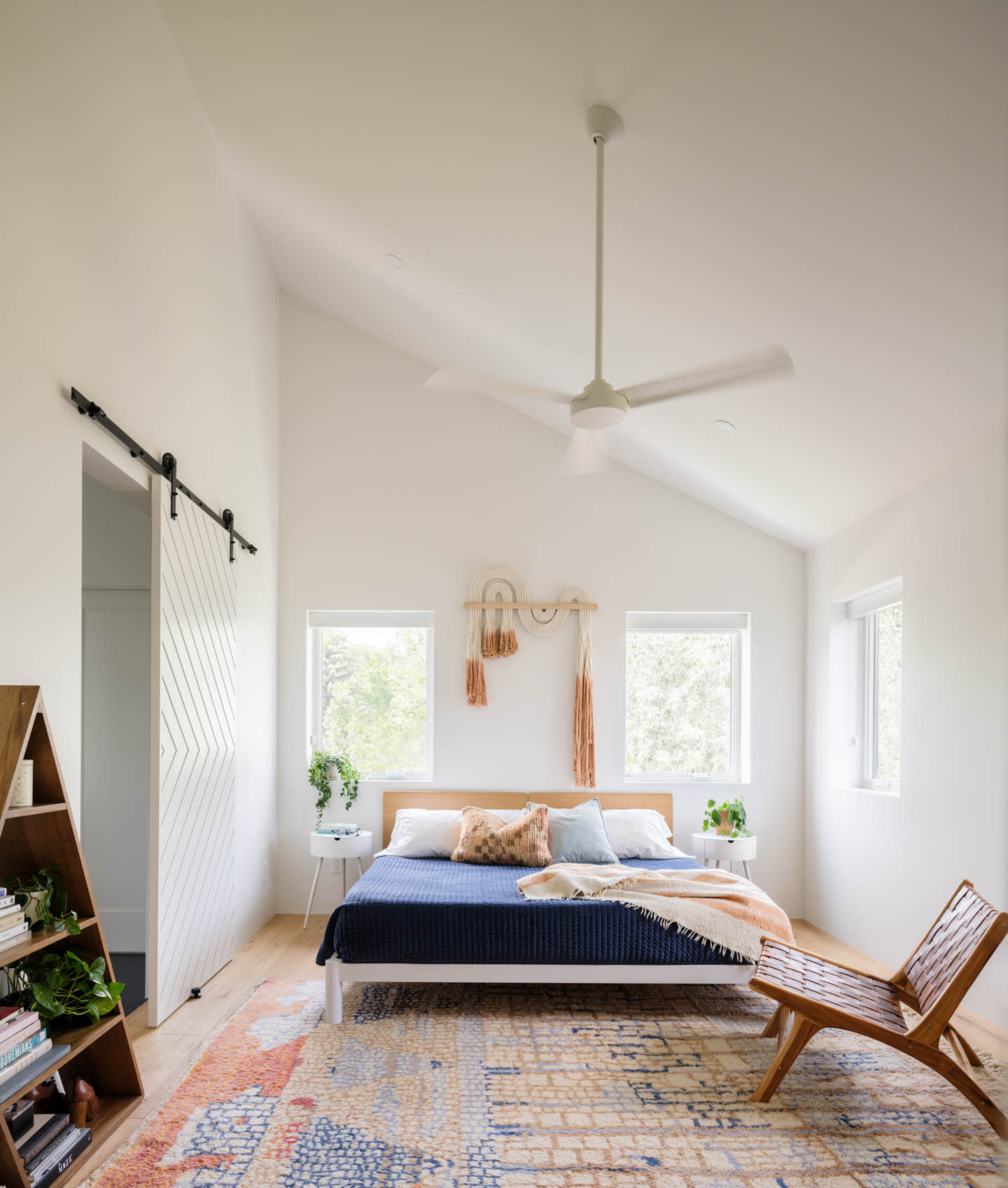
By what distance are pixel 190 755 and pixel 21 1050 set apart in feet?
6.12

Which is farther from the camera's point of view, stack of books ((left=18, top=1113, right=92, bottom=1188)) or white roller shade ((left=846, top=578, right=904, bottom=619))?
white roller shade ((left=846, top=578, right=904, bottom=619))

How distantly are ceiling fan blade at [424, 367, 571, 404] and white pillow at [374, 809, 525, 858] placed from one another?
9.57 ft

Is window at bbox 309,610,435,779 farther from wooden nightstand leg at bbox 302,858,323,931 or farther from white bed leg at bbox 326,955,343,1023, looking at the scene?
white bed leg at bbox 326,955,343,1023

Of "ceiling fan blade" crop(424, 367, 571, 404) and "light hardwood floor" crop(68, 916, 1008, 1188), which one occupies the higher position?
"ceiling fan blade" crop(424, 367, 571, 404)

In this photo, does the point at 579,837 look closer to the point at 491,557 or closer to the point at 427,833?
the point at 427,833

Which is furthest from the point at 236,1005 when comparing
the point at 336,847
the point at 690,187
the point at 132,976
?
the point at 690,187

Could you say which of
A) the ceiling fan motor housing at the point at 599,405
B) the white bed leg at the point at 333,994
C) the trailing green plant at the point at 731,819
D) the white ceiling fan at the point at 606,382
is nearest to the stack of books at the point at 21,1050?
the white bed leg at the point at 333,994

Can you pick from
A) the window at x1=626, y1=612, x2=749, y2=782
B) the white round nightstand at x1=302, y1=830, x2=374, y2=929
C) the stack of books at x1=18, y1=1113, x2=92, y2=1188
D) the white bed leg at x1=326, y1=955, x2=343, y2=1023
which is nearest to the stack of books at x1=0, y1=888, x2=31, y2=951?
the stack of books at x1=18, y1=1113, x2=92, y2=1188

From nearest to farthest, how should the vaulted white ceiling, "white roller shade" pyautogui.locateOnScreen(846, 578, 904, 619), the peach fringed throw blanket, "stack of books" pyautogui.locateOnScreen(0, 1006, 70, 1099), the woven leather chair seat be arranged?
1. "stack of books" pyautogui.locateOnScreen(0, 1006, 70, 1099)
2. the vaulted white ceiling
3. the woven leather chair seat
4. the peach fringed throw blanket
5. "white roller shade" pyautogui.locateOnScreen(846, 578, 904, 619)

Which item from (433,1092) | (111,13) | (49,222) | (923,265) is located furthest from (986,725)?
(111,13)

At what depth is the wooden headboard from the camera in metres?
5.77

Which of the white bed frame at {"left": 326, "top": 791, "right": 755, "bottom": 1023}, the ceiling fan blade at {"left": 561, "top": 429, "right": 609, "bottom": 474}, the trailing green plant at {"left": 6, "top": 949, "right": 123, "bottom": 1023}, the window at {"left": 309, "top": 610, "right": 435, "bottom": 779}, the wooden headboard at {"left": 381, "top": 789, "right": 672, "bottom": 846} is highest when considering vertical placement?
the ceiling fan blade at {"left": 561, "top": 429, "right": 609, "bottom": 474}

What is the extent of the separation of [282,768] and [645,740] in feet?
7.80

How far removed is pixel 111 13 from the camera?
131 inches
